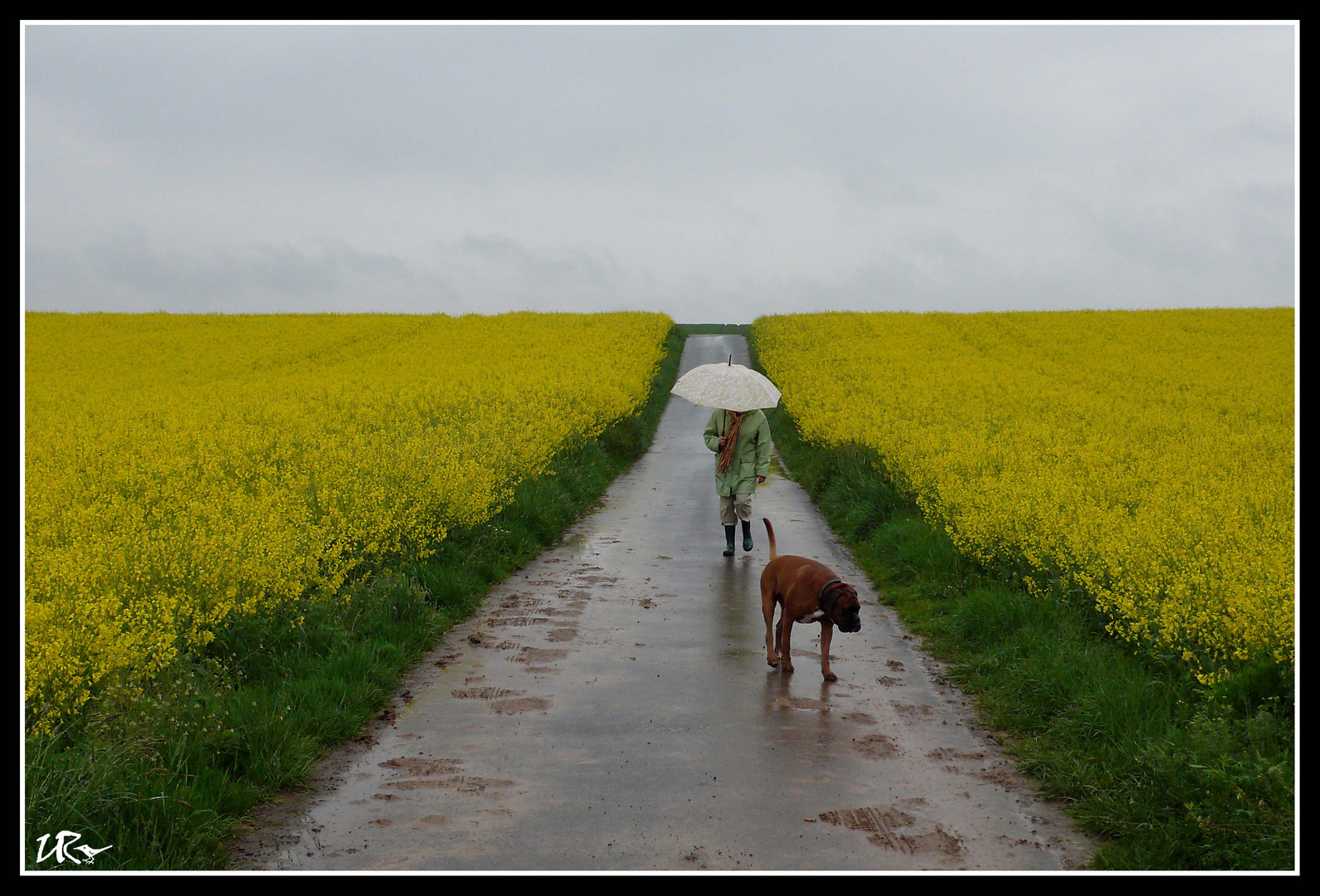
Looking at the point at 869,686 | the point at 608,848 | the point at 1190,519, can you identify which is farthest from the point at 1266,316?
the point at 608,848

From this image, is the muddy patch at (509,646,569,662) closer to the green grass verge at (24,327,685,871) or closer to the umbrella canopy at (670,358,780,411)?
the green grass verge at (24,327,685,871)

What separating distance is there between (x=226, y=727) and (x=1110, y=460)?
1138cm

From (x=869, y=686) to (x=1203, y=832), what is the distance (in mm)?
2617

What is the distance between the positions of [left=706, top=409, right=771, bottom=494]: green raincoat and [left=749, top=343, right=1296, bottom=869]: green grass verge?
2.52 meters

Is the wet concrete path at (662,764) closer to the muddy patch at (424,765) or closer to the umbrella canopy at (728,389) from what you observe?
the muddy patch at (424,765)

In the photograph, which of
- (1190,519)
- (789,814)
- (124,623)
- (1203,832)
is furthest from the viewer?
(1190,519)

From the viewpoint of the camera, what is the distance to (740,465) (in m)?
11.2

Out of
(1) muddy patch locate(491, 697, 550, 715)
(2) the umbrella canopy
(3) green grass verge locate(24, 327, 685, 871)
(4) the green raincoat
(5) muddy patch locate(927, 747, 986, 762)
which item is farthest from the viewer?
(4) the green raincoat

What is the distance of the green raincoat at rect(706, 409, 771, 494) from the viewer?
11.1 meters

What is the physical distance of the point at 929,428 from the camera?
1518 cm

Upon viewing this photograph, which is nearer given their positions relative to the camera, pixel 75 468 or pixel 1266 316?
pixel 75 468

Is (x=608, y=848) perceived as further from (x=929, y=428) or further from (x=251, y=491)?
(x=929, y=428)

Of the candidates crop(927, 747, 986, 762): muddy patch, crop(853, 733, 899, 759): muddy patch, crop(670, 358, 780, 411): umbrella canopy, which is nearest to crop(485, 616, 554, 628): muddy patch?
crop(670, 358, 780, 411): umbrella canopy

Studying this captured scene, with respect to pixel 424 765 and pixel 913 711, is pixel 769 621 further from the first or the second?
pixel 424 765
